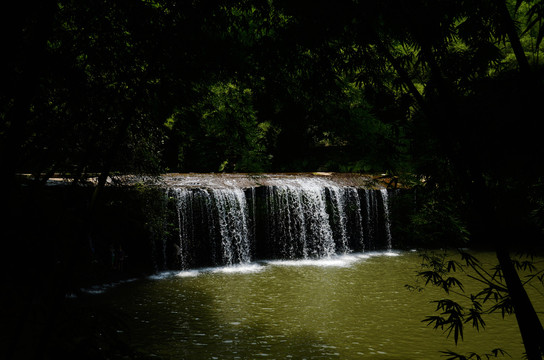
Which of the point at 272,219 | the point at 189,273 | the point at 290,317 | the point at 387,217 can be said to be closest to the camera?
the point at 290,317

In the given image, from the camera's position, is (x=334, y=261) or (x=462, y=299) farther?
(x=334, y=261)

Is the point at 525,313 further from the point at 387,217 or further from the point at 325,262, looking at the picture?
the point at 387,217

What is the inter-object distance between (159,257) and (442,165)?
1054cm

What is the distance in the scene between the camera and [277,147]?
24.2 meters

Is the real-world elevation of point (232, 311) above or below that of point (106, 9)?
below

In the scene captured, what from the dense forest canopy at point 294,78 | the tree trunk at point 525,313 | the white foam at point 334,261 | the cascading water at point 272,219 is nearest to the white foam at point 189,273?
the cascading water at point 272,219

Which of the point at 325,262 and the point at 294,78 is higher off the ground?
the point at 294,78

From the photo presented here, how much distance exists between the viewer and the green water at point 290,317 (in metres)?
5.99

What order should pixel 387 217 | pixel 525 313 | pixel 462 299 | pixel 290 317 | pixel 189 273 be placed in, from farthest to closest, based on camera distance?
pixel 387 217
pixel 189 273
pixel 462 299
pixel 290 317
pixel 525 313

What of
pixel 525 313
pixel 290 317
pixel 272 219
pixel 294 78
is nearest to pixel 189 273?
pixel 272 219

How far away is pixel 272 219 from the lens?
14812 mm

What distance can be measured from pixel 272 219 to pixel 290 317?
24.6 ft

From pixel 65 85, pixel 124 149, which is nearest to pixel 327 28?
pixel 65 85

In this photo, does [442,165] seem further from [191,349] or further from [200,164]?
[200,164]
